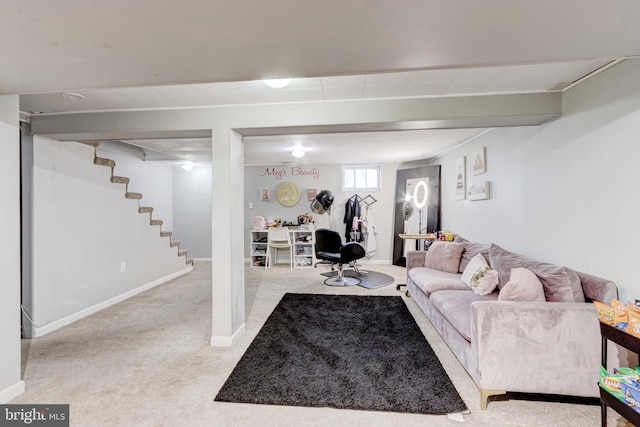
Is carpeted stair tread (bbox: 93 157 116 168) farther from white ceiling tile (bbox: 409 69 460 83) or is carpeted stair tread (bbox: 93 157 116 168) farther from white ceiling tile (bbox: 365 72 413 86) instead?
white ceiling tile (bbox: 409 69 460 83)

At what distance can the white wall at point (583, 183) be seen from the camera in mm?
1679

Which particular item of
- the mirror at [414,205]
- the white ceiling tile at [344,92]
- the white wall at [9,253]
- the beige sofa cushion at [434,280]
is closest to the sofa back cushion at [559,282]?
the beige sofa cushion at [434,280]

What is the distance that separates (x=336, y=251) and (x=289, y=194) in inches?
82.1

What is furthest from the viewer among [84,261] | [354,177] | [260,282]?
[354,177]

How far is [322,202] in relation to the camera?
5645 millimetres

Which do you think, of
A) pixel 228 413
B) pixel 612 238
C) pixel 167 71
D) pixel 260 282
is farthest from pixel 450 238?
pixel 167 71

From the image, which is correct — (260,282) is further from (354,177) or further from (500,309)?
(500,309)

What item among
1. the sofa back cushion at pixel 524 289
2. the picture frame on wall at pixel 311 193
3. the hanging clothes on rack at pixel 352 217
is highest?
the picture frame on wall at pixel 311 193

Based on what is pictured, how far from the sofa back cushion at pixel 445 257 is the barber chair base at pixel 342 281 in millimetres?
1275

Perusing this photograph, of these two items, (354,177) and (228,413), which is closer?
(228,413)

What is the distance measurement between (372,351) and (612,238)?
5.96 feet

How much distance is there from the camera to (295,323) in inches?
114

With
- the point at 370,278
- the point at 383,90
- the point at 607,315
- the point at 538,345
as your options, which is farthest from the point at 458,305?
the point at 370,278

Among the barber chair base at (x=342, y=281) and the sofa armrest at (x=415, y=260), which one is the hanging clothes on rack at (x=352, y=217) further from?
the sofa armrest at (x=415, y=260)
